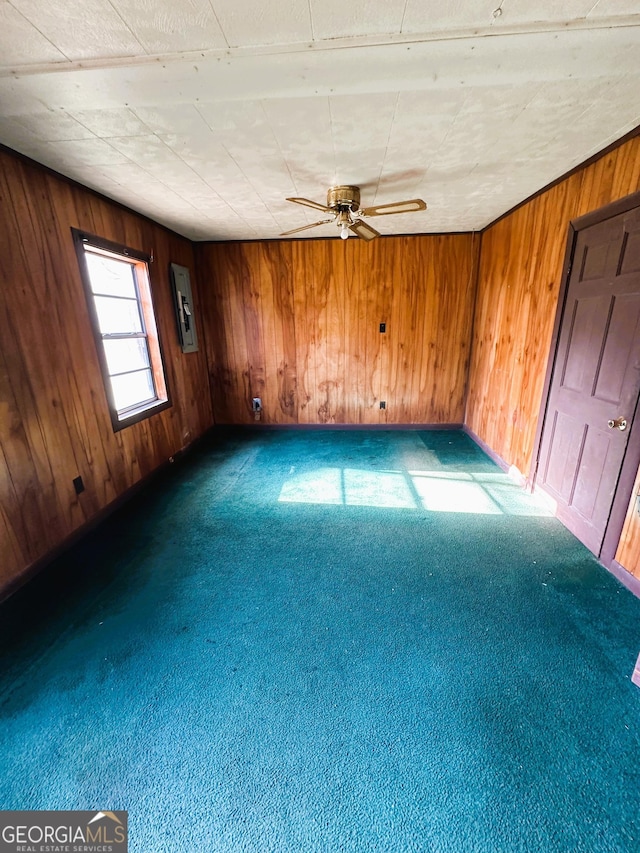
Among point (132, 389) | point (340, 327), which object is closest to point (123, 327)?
point (132, 389)

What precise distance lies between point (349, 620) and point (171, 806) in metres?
0.95

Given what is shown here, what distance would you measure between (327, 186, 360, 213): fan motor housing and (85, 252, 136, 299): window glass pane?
2002 mm

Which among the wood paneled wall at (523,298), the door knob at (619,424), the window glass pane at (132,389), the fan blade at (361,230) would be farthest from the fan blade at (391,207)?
the window glass pane at (132,389)

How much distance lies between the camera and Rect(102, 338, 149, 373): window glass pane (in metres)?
2.98

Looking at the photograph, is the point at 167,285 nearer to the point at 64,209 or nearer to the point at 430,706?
the point at 64,209

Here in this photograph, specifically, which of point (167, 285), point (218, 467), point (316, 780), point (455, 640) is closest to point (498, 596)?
point (455, 640)

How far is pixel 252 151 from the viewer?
2037mm

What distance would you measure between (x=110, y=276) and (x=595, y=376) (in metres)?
3.93

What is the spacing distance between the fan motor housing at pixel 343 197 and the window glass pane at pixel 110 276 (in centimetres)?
200

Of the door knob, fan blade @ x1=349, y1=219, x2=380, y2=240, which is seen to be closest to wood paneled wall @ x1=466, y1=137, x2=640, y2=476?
the door knob

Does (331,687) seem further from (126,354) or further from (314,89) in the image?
(126,354)

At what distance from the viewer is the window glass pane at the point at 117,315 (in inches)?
112

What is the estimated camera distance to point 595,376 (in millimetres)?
2195

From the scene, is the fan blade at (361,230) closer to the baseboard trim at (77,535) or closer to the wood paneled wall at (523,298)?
the wood paneled wall at (523,298)
